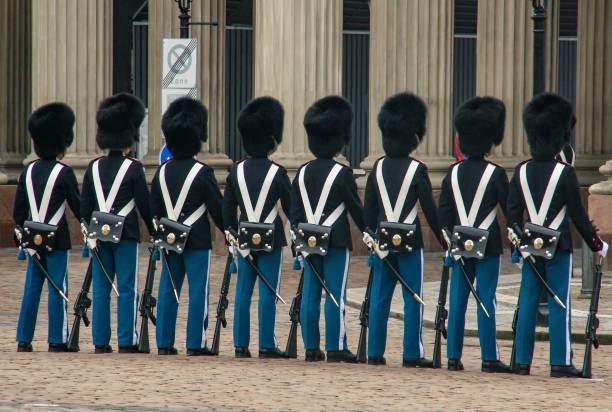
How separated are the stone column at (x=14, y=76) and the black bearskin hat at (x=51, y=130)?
15.0 meters

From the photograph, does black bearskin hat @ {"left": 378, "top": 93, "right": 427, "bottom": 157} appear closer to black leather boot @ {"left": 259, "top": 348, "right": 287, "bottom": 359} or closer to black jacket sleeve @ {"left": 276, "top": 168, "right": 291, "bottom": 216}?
black jacket sleeve @ {"left": 276, "top": 168, "right": 291, "bottom": 216}

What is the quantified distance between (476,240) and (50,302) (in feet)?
10.7

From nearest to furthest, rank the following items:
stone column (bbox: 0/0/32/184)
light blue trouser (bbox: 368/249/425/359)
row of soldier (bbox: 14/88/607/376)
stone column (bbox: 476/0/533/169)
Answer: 1. row of soldier (bbox: 14/88/607/376)
2. light blue trouser (bbox: 368/249/425/359)
3. stone column (bbox: 476/0/533/169)
4. stone column (bbox: 0/0/32/184)

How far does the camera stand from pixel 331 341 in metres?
13.0

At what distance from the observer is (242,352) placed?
1330 cm

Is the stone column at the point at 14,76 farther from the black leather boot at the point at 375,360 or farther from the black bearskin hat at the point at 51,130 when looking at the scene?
Result: the black leather boot at the point at 375,360

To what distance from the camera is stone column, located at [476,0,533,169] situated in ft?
82.1

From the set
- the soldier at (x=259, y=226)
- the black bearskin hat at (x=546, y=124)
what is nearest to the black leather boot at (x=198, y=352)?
the soldier at (x=259, y=226)

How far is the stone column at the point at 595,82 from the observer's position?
27.7 meters

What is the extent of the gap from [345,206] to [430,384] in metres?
1.88

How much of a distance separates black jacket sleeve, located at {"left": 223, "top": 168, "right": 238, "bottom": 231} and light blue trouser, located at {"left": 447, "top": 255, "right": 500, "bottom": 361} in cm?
173

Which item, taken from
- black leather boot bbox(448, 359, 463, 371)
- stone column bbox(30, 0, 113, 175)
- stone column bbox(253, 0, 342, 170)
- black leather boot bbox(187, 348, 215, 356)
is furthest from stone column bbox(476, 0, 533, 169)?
black leather boot bbox(448, 359, 463, 371)

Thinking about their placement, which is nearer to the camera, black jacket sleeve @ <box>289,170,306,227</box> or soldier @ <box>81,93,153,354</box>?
black jacket sleeve @ <box>289,170,306,227</box>

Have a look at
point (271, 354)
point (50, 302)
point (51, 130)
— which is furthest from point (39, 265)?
point (271, 354)
